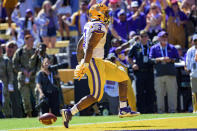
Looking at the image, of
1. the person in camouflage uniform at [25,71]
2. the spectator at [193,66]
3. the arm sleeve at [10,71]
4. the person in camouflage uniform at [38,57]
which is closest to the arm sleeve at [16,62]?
the person in camouflage uniform at [25,71]

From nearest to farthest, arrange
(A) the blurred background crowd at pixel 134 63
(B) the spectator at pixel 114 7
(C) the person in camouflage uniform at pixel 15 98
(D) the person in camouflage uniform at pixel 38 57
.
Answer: (A) the blurred background crowd at pixel 134 63, (D) the person in camouflage uniform at pixel 38 57, (C) the person in camouflage uniform at pixel 15 98, (B) the spectator at pixel 114 7

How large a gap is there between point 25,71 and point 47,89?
3.63 ft

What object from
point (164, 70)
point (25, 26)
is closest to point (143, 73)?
point (164, 70)

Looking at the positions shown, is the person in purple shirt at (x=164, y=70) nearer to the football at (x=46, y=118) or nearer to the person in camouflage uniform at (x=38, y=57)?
the person in camouflage uniform at (x=38, y=57)

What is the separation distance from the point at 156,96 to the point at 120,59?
4.48 feet

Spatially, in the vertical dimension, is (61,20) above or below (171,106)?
above

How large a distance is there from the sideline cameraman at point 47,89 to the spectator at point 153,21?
3.75 metres

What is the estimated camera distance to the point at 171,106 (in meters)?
13.1

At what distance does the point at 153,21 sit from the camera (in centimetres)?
1510

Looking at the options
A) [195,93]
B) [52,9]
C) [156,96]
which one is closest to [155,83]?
[156,96]

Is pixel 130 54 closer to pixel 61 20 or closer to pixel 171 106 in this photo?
pixel 171 106

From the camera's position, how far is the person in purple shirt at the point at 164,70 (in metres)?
13.1

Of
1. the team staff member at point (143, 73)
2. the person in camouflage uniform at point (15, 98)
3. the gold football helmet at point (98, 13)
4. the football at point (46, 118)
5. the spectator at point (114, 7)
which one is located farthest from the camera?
the spectator at point (114, 7)

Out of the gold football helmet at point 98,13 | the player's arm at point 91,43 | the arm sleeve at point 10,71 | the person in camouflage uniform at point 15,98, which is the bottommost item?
the person in camouflage uniform at point 15,98
